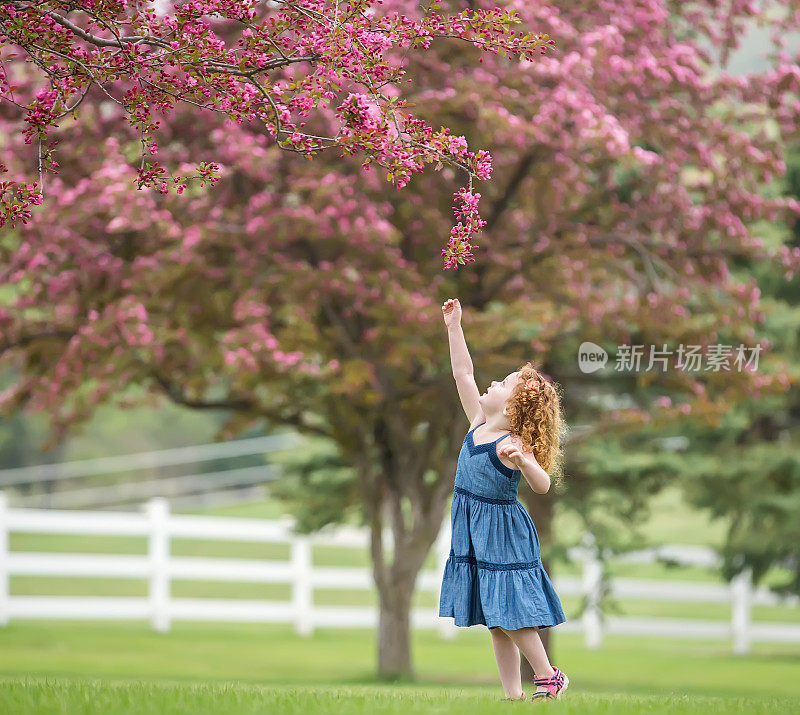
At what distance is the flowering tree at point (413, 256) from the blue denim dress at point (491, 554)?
364 centimetres

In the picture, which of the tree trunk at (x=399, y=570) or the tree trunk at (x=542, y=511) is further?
the tree trunk at (x=542, y=511)

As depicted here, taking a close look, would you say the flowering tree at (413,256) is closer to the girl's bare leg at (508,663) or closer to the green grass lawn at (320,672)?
the green grass lawn at (320,672)

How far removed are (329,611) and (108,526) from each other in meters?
3.60

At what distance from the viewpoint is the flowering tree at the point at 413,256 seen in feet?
28.6

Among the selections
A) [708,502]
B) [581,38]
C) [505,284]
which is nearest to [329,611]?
[708,502]

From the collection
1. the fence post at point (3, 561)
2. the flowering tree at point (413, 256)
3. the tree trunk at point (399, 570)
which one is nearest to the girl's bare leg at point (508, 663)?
the flowering tree at point (413, 256)

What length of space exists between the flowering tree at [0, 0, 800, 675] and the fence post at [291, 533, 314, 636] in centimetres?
543

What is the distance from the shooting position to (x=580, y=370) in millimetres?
10836

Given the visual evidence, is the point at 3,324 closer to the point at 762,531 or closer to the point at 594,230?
the point at 594,230

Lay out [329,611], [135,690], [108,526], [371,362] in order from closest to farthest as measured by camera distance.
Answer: [135,690] → [371,362] → [108,526] → [329,611]

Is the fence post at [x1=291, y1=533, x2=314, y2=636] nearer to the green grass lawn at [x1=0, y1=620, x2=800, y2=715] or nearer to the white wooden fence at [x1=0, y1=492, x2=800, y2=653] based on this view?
the white wooden fence at [x1=0, y1=492, x2=800, y2=653]

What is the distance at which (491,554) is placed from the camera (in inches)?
197

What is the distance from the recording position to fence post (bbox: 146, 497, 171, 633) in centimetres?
1479

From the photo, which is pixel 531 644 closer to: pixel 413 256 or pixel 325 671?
pixel 413 256
